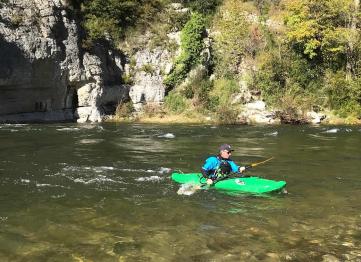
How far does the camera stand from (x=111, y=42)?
30.9 m

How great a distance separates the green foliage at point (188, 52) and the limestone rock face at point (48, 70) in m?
3.24

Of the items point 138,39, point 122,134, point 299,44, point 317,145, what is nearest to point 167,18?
point 138,39

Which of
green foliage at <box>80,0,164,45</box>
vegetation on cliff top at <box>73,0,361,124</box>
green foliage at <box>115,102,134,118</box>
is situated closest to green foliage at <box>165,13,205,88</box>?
vegetation on cliff top at <box>73,0,361,124</box>

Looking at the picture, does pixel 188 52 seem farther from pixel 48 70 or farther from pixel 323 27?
pixel 48 70

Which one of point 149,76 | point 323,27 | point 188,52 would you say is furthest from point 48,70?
point 323,27

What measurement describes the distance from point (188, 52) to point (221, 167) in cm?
2056

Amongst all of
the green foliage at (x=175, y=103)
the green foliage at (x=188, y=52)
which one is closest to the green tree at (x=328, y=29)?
the green foliage at (x=188, y=52)

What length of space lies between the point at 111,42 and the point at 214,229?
25207 millimetres

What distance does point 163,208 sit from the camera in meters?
8.41

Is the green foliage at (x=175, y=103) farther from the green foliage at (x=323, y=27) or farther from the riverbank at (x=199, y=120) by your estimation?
the green foliage at (x=323, y=27)

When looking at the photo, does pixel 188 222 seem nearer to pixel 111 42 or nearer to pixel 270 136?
pixel 270 136

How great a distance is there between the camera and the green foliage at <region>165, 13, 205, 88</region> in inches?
1185

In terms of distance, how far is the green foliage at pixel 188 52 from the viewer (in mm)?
30109

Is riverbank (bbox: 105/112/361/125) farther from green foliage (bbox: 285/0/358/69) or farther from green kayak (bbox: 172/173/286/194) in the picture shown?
green kayak (bbox: 172/173/286/194)
